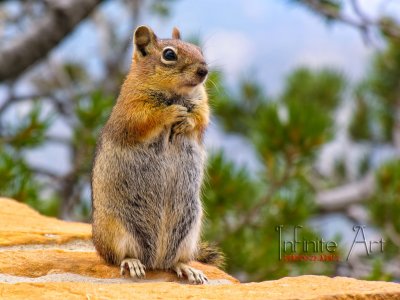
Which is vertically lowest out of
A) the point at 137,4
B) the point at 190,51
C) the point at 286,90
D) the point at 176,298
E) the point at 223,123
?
the point at 176,298

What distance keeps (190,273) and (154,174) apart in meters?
0.47

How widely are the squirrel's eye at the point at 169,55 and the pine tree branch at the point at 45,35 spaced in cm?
233

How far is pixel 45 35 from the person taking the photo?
588 centimetres

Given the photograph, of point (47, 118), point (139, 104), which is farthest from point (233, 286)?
point (47, 118)

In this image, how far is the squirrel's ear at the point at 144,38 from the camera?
3.83 metres

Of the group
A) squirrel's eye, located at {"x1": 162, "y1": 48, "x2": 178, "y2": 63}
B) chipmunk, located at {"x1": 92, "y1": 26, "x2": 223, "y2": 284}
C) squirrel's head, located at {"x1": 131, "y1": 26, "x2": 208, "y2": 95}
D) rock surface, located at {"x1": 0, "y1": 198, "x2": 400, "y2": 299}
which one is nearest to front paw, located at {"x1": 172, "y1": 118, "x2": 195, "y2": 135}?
chipmunk, located at {"x1": 92, "y1": 26, "x2": 223, "y2": 284}

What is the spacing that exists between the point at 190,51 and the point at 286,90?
732cm

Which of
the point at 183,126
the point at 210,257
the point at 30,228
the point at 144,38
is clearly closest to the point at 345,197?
the point at 210,257

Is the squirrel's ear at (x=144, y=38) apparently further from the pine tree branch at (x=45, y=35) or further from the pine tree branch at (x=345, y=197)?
the pine tree branch at (x=345, y=197)

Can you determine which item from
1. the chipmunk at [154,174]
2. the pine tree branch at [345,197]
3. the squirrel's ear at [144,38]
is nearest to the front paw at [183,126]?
the chipmunk at [154,174]

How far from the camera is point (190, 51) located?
368 cm

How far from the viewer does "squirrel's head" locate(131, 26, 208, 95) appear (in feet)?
11.7

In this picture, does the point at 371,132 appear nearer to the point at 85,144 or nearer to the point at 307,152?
the point at 307,152

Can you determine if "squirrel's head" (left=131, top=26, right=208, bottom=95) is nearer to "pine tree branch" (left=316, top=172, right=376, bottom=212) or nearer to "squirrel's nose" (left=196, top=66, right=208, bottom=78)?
"squirrel's nose" (left=196, top=66, right=208, bottom=78)
